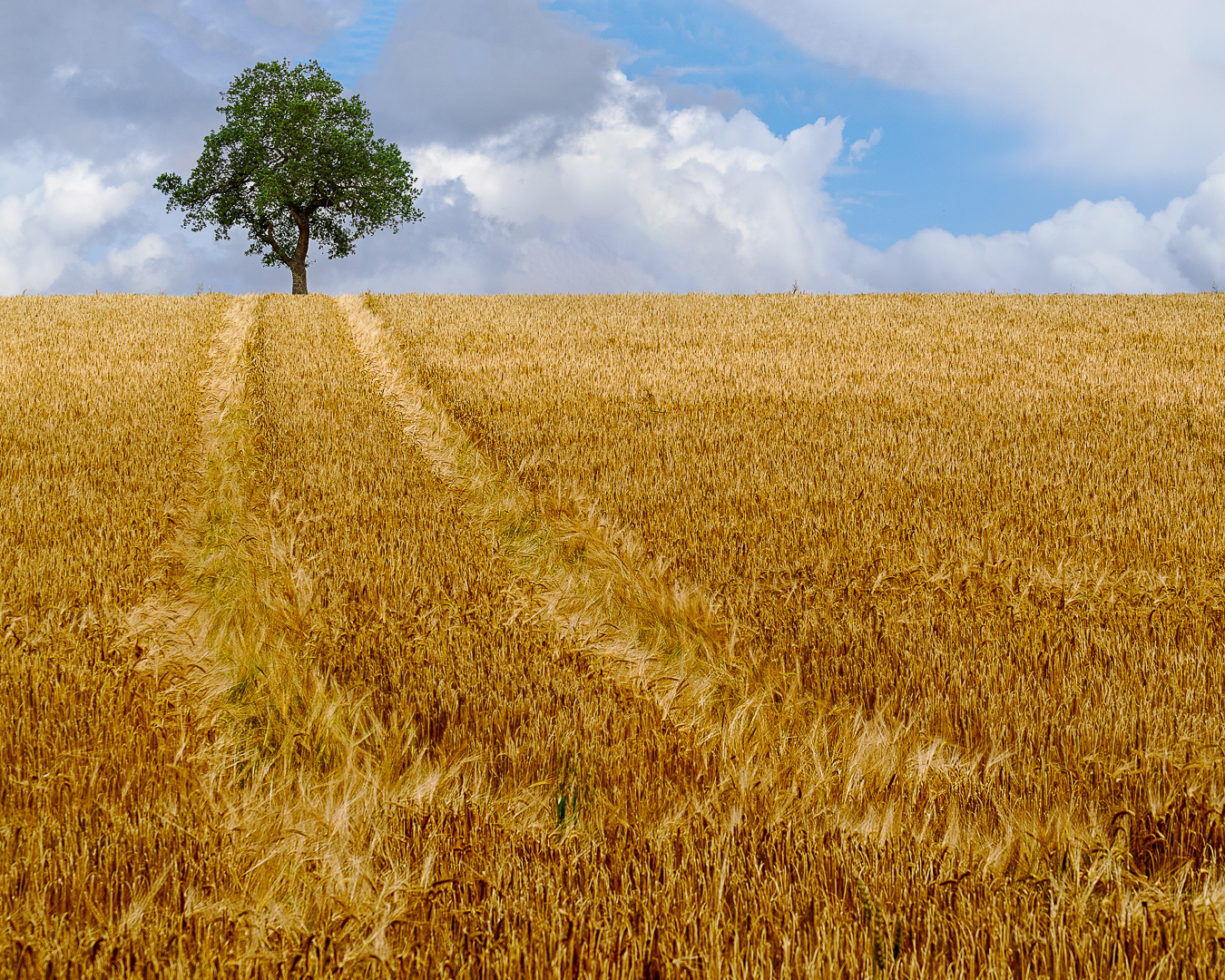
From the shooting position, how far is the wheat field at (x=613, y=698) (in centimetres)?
233

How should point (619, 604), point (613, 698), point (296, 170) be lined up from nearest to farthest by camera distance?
point (613, 698) < point (619, 604) < point (296, 170)

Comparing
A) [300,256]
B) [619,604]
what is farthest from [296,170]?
[619,604]

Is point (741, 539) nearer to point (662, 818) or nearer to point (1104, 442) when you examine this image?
point (662, 818)

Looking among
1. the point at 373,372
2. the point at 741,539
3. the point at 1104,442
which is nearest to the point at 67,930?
the point at 741,539

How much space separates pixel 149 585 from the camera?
5301 millimetres

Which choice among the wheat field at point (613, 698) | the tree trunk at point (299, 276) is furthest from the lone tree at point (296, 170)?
the wheat field at point (613, 698)

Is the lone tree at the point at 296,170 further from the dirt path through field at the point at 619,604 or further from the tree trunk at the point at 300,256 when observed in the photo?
the dirt path through field at the point at 619,604

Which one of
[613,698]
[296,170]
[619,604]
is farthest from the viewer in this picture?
[296,170]

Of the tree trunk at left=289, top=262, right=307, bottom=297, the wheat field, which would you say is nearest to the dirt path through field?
the wheat field

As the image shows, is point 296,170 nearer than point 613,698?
No

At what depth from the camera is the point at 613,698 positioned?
3.96m

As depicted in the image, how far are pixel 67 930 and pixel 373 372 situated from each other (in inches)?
481

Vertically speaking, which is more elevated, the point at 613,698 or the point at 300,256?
the point at 300,256

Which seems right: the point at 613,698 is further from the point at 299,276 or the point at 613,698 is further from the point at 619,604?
the point at 299,276
